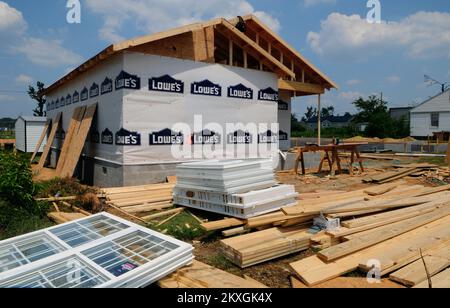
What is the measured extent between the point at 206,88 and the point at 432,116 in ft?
124

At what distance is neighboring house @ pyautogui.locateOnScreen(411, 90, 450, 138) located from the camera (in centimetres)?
3809

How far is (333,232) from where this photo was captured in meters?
5.47

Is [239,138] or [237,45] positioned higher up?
[237,45]

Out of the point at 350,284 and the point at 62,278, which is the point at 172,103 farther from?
the point at 350,284

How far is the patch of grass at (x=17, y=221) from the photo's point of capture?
6.04 m

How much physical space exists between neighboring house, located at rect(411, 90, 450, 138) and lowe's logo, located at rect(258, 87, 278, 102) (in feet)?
102

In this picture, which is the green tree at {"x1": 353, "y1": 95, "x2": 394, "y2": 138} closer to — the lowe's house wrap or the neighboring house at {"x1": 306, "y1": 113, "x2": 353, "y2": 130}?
the lowe's house wrap

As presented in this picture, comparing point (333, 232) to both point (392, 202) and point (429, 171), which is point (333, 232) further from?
point (429, 171)

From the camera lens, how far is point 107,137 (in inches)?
433

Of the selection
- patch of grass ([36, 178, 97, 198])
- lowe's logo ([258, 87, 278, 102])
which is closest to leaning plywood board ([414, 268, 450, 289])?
patch of grass ([36, 178, 97, 198])

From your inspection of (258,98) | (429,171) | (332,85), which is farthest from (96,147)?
(429,171)

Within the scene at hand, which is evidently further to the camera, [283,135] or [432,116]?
[432,116]

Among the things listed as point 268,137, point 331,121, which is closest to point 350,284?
point 268,137

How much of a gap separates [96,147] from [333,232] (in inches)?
363
